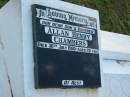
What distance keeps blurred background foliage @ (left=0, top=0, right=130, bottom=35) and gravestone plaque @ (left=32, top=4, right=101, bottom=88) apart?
2895mm

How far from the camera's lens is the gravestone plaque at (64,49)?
4.02 m

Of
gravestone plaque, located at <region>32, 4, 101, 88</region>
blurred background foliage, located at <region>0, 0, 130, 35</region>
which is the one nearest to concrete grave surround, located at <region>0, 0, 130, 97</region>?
gravestone plaque, located at <region>32, 4, 101, 88</region>

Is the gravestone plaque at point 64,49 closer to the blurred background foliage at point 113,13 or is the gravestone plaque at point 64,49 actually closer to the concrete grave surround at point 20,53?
the concrete grave surround at point 20,53

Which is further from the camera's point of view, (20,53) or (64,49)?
(64,49)

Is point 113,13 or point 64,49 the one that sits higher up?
point 113,13

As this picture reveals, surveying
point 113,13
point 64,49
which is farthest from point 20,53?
point 113,13

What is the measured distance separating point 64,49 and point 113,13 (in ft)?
13.5

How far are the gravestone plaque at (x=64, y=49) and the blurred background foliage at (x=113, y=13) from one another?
2895mm

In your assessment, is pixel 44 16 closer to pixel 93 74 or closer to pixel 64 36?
pixel 64 36

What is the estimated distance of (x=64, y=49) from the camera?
168 inches

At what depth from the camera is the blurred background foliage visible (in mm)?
7753

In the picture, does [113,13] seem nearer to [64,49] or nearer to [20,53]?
[64,49]

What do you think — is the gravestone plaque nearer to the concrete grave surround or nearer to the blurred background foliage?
the concrete grave surround

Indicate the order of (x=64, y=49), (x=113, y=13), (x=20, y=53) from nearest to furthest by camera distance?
(x=20, y=53)
(x=64, y=49)
(x=113, y=13)
